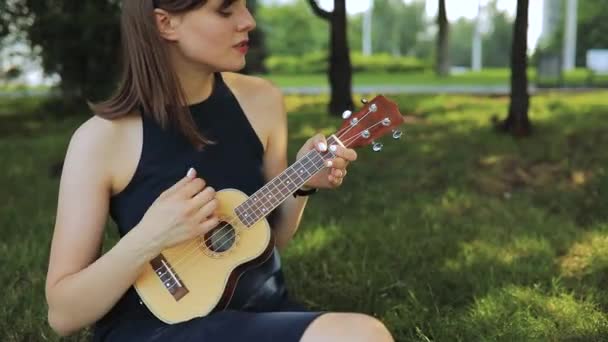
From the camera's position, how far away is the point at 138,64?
1831 millimetres

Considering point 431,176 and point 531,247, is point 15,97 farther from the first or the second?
point 531,247

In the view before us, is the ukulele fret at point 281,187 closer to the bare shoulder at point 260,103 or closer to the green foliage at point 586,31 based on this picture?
the bare shoulder at point 260,103

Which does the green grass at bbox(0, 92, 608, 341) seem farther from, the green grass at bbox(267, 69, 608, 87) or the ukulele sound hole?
the green grass at bbox(267, 69, 608, 87)

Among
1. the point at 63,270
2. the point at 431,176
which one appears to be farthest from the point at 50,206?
the point at 63,270

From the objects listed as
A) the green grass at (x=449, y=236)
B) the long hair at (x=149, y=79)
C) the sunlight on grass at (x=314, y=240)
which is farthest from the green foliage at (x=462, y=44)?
the long hair at (x=149, y=79)

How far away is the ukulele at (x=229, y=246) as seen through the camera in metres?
1.83

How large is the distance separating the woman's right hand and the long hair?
7.5 inches

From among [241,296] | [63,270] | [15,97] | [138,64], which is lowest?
[15,97]

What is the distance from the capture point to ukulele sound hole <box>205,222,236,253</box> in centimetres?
188

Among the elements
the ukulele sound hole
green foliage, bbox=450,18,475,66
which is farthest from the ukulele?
green foliage, bbox=450,18,475,66

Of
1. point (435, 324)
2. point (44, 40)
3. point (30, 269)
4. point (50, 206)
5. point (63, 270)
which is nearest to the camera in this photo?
point (63, 270)

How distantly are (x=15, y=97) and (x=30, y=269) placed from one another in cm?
1018

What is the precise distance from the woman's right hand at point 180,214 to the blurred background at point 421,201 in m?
1.19

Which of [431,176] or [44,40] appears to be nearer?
[431,176]
